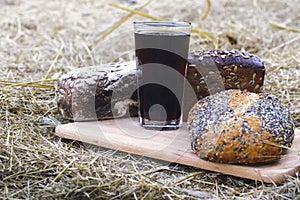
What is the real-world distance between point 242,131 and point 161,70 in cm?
37

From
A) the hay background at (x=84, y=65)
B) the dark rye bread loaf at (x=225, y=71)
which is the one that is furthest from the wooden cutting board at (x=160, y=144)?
the dark rye bread loaf at (x=225, y=71)

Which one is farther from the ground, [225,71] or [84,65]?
[225,71]

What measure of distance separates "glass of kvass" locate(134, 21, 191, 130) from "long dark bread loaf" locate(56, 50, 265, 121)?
88mm

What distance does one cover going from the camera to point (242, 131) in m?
1.38

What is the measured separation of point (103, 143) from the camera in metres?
1.56

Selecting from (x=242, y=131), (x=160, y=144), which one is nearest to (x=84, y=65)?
(x=160, y=144)

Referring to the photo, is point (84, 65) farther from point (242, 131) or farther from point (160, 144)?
point (242, 131)

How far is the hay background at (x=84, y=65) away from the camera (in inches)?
51.6

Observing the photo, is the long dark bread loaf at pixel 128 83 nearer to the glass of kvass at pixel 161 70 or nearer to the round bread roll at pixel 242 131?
the glass of kvass at pixel 161 70

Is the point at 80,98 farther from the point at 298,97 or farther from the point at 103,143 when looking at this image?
the point at 298,97

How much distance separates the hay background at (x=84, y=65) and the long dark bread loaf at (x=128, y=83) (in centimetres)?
12

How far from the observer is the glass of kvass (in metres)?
1.60

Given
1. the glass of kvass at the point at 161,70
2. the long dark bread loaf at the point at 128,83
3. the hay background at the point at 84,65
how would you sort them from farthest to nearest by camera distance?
the long dark bread loaf at the point at 128,83 < the glass of kvass at the point at 161,70 < the hay background at the point at 84,65

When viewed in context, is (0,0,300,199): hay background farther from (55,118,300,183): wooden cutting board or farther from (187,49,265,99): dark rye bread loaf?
(187,49,265,99): dark rye bread loaf
